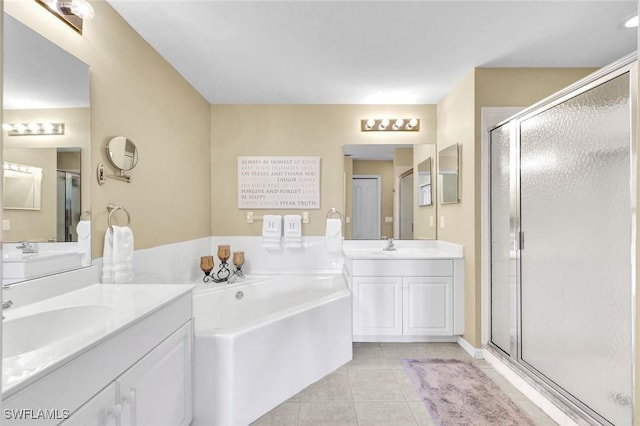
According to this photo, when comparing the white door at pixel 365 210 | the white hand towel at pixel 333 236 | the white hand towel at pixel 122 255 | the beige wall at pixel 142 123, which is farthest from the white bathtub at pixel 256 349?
the beige wall at pixel 142 123

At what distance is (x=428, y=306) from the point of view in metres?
2.83

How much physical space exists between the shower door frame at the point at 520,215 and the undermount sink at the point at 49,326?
1.97 metres

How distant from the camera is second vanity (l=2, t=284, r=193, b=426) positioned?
0.83 meters

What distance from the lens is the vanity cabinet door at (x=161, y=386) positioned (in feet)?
3.78

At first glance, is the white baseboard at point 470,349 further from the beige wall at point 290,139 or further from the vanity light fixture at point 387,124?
the vanity light fixture at point 387,124

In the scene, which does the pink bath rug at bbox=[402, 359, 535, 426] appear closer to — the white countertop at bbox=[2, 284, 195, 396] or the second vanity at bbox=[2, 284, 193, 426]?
the second vanity at bbox=[2, 284, 193, 426]

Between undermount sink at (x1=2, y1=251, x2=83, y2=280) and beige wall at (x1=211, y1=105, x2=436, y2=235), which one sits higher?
beige wall at (x1=211, y1=105, x2=436, y2=235)

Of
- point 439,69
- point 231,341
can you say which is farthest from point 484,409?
point 439,69

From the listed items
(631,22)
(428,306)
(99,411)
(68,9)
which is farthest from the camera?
(428,306)

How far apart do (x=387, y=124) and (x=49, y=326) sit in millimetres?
3029

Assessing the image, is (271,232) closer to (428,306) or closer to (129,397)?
(428,306)

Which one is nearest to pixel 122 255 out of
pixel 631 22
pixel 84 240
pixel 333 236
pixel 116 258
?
pixel 116 258

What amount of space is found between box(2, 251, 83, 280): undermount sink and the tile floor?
127cm

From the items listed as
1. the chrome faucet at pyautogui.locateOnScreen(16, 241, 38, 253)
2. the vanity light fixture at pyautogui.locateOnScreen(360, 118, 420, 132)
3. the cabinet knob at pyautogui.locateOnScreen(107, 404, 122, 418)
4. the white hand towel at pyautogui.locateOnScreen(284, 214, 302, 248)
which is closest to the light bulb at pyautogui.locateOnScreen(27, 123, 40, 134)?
the chrome faucet at pyautogui.locateOnScreen(16, 241, 38, 253)
